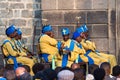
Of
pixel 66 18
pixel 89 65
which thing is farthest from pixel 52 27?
pixel 89 65

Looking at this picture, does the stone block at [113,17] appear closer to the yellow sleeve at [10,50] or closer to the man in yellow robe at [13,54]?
the man in yellow robe at [13,54]

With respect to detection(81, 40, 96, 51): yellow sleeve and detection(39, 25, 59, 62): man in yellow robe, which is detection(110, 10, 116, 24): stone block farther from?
detection(39, 25, 59, 62): man in yellow robe

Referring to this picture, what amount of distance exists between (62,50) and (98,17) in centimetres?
221

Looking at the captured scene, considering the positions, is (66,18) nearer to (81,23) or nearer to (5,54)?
(81,23)

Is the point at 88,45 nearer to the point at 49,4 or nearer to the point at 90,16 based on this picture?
the point at 90,16

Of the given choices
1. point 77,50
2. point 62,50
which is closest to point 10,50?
point 62,50

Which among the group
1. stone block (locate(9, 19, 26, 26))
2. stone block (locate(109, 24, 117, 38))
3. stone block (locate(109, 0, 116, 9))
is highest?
stone block (locate(109, 0, 116, 9))

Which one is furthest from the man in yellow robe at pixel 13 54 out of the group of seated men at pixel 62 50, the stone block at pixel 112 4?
the stone block at pixel 112 4

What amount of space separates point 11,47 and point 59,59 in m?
1.19

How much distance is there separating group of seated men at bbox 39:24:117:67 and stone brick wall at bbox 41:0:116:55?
3.52 ft

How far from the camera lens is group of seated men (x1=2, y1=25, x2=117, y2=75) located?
13.0 meters

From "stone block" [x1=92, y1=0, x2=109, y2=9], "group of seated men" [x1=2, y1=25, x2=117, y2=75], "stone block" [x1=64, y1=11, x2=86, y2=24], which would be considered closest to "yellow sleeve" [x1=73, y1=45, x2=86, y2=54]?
"group of seated men" [x1=2, y1=25, x2=117, y2=75]

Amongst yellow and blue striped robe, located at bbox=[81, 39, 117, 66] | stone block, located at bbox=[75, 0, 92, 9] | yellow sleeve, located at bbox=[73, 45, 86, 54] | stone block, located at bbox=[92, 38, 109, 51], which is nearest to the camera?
yellow sleeve, located at bbox=[73, 45, 86, 54]

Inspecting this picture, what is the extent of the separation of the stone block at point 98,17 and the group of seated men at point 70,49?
1.16 meters
